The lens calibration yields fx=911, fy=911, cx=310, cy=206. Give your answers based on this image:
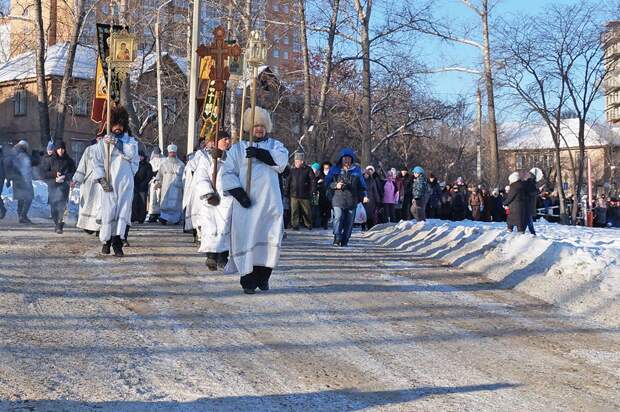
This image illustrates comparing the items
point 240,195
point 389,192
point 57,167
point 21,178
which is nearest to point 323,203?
point 389,192

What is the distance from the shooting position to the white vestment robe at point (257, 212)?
8.80 m

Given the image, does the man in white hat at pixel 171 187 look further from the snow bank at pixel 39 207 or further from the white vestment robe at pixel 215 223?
the white vestment robe at pixel 215 223

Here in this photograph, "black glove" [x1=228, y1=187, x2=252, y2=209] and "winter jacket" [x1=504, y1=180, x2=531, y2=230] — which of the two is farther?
"winter jacket" [x1=504, y1=180, x2=531, y2=230]

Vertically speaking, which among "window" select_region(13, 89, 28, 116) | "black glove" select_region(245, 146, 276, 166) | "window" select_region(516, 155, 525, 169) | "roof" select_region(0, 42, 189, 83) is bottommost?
"black glove" select_region(245, 146, 276, 166)

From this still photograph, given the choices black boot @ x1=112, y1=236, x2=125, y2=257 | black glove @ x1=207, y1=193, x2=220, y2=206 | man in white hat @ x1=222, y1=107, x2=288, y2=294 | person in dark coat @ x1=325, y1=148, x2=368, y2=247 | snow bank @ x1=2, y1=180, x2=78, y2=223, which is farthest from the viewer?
snow bank @ x1=2, y1=180, x2=78, y2=223

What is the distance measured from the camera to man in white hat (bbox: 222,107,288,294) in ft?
28.8

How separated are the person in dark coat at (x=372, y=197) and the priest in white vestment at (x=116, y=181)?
416 inches

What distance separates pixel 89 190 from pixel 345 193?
5.02 meters

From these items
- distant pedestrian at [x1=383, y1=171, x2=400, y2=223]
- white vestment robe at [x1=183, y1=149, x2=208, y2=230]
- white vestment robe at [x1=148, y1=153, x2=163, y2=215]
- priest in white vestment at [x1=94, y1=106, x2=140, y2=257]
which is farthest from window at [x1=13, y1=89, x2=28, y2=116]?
priest in white vestment at [x1=94, y1=106, x2=140, y2=257]

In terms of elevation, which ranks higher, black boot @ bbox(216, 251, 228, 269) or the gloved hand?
the gloved hand

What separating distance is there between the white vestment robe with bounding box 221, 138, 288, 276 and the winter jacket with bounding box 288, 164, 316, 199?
1090 cm

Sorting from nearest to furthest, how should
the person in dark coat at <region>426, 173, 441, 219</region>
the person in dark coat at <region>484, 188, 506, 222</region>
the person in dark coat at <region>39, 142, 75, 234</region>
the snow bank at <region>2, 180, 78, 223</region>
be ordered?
the person in dark coat at <region>39, 142, 75, 234</region> → the snow bank at <region>2, 180, 78, 223</region> → the person in dark coat at <region>426, 173, 441, 219</region> → the person in dark coat at <region>484, 188, 506, 222</region>

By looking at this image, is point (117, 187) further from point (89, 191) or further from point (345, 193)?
point (345, 193)

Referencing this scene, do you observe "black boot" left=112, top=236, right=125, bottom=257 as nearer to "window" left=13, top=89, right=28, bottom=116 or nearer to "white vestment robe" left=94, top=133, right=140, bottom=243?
"white vestment robe" left=94, top=133, right=140, bottom=243
